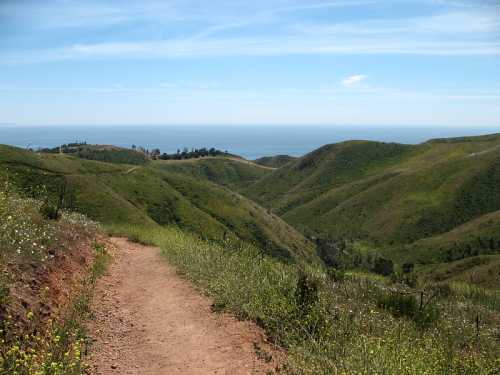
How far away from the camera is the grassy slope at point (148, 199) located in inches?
1328

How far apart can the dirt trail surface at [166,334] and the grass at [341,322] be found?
44 centimetres

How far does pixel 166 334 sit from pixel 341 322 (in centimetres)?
309

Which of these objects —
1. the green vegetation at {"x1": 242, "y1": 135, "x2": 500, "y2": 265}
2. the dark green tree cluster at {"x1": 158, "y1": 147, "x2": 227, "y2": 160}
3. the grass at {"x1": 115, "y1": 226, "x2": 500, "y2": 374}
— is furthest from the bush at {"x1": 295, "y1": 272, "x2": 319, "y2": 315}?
the dark green tree cluster at {"x1": 158, "y1": 147, "x2": 227, "y2": 160}

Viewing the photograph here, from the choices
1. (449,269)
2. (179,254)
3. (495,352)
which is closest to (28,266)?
(179,254)

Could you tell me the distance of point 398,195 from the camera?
3903 inches

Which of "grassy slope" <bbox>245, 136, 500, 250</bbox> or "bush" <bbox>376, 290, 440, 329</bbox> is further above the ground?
"bush" <bbox>376, 290, 440, 329</bbox>

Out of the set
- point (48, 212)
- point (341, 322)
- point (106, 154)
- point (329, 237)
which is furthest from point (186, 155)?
point (341, 322)

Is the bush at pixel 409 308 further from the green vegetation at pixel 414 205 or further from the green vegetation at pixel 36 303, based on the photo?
the green vegetation at pixel 414 205

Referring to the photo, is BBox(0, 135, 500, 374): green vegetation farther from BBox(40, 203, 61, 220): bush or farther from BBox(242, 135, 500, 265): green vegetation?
BBox(242, 135, 500, 265): green vegetation

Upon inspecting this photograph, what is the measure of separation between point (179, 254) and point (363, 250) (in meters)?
70.5

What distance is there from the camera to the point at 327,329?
683cm

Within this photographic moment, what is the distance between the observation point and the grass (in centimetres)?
553

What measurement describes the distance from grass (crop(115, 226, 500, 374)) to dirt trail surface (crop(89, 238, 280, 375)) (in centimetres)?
44

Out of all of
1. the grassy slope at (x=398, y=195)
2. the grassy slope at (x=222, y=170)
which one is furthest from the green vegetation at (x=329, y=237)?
the grassy slope at (x=222, y=170)
